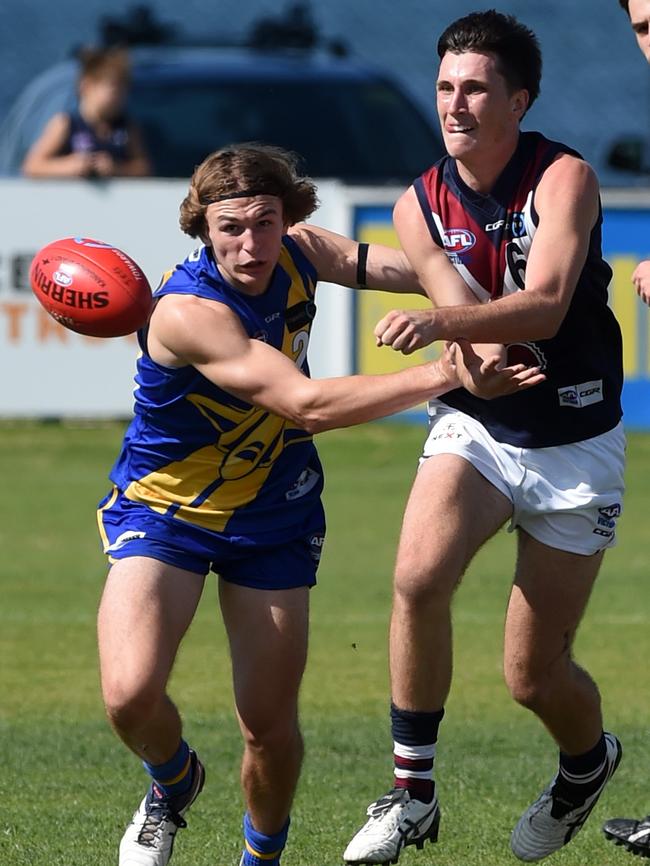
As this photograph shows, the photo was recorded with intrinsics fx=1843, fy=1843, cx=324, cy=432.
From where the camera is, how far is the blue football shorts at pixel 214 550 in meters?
5.35

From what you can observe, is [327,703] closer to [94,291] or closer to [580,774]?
[580,774]

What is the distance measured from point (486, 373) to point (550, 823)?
5.13 feet

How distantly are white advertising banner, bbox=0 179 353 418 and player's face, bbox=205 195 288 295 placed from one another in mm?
8098

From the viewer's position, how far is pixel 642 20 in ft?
17.6

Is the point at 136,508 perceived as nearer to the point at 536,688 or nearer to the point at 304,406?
the point at 304,406

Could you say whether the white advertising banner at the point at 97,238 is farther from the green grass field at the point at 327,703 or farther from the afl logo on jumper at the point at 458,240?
the afl logo on jumper at the point at 458,240

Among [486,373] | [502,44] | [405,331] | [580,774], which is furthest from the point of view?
[580,774]

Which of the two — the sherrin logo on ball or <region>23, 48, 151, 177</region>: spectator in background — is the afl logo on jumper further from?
<region>23, 48, 151, 177</region>: spectator in background

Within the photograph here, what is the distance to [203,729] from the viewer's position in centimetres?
743

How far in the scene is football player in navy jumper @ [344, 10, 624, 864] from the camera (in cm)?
546

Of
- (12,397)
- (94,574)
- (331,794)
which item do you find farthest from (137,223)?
(331,794)

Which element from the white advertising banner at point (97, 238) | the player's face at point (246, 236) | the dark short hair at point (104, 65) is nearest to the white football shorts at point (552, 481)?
the player's face at point (246, 236)

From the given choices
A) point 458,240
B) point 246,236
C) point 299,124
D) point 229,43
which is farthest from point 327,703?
point 229,43

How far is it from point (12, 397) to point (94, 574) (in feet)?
11.4
